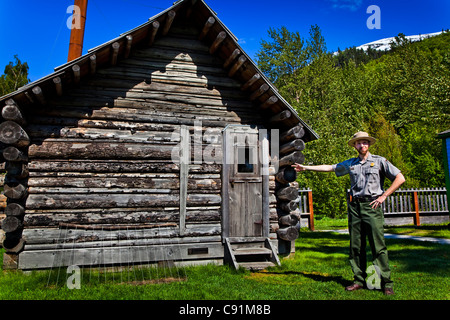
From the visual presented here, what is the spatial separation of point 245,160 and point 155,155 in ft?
7.13

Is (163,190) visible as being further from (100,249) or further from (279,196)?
(279,196)

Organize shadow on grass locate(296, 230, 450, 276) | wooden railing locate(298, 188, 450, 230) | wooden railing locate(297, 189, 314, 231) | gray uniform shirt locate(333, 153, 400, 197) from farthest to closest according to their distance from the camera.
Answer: wooden railing locate(298, 188, 450, 230), wooden railing locate(297, 189, 314, 231), shadow on grass locate(296, 230, 450, 276), gray uniform shirt locate(333, 153, 400, 197)

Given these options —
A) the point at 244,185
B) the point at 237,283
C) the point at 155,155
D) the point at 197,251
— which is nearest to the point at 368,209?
the point at 237,283

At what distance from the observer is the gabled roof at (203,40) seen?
20.4 feet

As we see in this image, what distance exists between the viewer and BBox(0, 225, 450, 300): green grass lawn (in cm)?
507

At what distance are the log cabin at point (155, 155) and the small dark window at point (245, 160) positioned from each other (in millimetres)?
35

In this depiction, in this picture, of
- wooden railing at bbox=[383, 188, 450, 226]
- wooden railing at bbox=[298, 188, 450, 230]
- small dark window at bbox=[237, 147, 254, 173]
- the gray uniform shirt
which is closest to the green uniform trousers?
the gray uniform shirt

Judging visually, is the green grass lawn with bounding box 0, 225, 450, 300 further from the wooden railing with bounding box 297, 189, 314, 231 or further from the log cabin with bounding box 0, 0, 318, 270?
the wooden railing with bounding box 297, 189, 314, 231

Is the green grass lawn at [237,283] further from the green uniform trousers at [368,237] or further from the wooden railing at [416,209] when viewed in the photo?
the wooden railing at [416,209]

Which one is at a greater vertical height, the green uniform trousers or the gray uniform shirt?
the gray uniform shirt

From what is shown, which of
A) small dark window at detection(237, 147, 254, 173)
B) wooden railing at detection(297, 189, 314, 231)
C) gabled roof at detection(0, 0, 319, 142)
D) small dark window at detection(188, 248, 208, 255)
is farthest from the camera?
wooden railing at detection(297, 189, 314, 231)

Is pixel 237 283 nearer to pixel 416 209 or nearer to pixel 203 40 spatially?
pixel 203 40

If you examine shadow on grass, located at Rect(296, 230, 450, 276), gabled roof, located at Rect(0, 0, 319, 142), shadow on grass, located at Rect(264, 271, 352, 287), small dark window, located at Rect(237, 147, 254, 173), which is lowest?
shadow on grass, located at Rect(264, 271, 352, 287)

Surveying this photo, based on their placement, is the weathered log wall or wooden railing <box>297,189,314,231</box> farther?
wooden railing <box>297,189,314,231</box>
